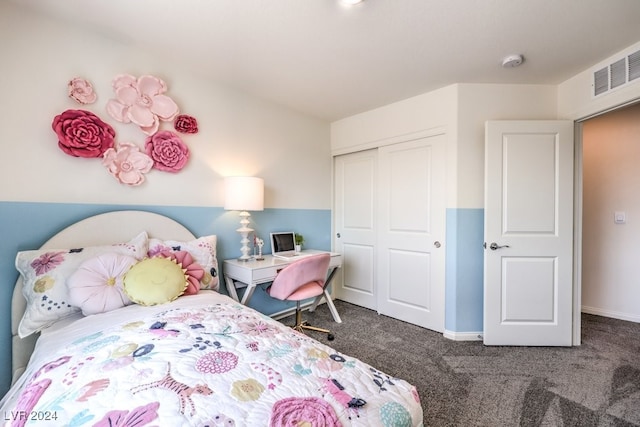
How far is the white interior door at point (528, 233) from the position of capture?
2.24 metres

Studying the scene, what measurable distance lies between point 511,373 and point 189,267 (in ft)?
7.77

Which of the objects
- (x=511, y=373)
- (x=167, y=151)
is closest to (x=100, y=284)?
(x=167, y=151)

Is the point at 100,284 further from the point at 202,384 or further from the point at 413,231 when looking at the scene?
the point at 413,231

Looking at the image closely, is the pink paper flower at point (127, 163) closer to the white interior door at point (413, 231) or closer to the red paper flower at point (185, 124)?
the red paper flower at point (185, 124)

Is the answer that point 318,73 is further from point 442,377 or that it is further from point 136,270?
point 442,377

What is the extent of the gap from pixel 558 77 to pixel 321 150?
7.53ft

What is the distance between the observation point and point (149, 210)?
202 cm

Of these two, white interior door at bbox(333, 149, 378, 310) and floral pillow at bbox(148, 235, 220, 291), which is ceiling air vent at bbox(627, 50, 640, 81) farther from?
floral pillow at bbox(148, 235, 220, 291)

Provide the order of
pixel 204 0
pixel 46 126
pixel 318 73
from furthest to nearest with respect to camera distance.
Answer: pixel 318 73
pixel 46 126
pixel 204 0

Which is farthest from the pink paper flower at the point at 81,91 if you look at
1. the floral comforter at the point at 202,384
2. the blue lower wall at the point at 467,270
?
the blue lower wall at the point at 467,270

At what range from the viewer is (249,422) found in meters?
0.71

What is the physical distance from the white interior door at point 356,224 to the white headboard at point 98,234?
1.84m

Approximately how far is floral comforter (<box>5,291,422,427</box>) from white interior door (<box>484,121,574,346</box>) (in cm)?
188

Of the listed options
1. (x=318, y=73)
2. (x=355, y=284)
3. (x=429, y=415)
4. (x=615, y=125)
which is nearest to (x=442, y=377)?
(x=429, y=415)
